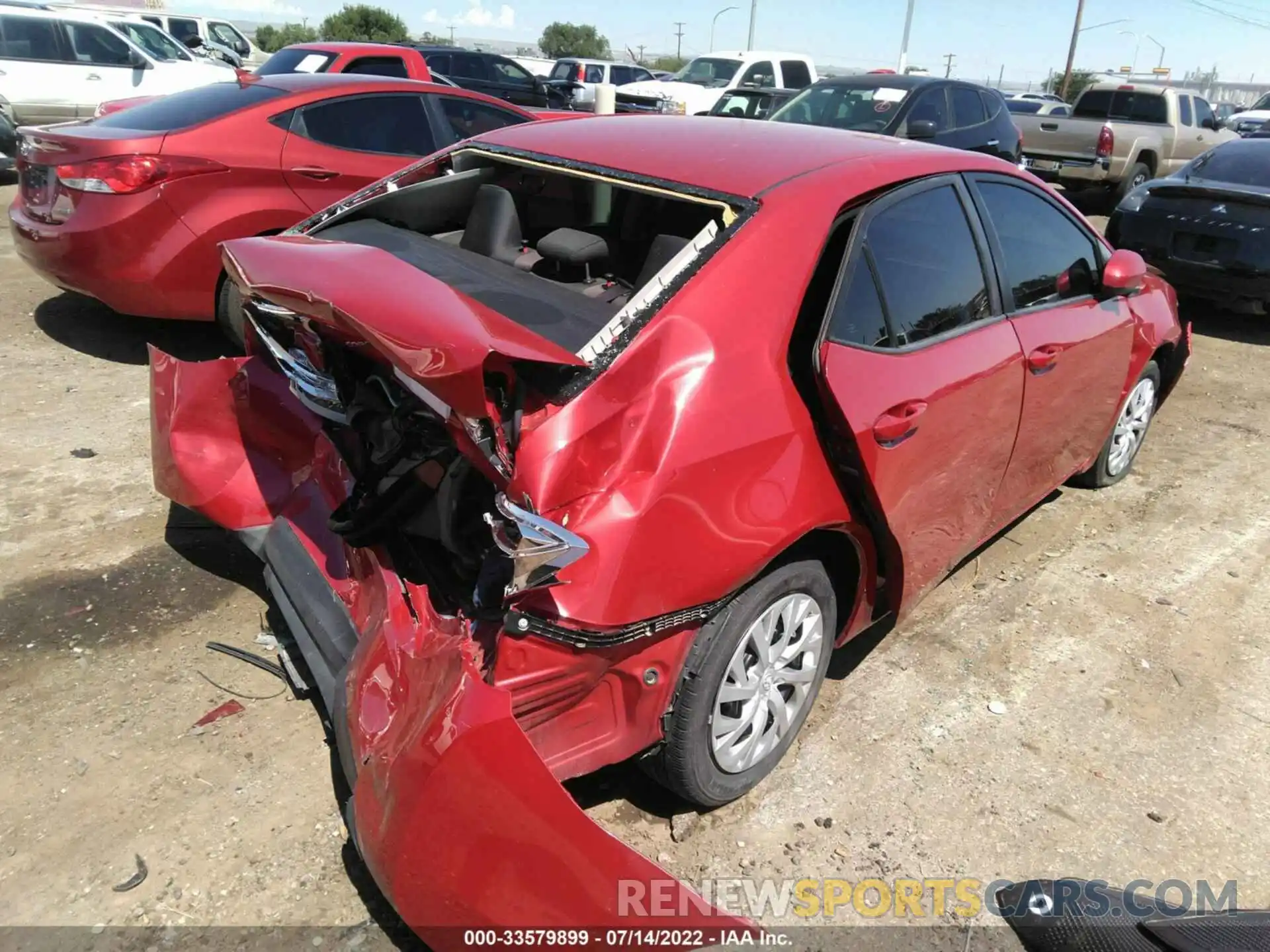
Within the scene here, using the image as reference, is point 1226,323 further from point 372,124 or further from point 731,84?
point 731,84

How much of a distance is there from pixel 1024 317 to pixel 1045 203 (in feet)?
2.24

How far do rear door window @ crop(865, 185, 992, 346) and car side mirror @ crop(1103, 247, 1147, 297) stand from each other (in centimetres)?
97

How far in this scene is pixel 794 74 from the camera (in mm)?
15711

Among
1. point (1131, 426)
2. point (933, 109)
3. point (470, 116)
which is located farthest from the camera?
point (933, 109)

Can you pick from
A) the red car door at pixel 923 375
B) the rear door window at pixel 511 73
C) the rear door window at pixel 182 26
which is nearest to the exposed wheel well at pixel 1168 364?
the red car door at pixel 923 375

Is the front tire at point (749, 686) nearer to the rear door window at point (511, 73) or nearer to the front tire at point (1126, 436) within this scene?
the front tire at point (1126, 436)

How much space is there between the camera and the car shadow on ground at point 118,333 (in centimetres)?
570

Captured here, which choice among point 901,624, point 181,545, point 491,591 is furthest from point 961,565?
point 181,545

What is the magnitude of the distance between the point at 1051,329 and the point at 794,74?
45.8 ft

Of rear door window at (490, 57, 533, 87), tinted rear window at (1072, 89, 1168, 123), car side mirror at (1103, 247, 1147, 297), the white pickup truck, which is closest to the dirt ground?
car side mirror at (1103, 247, 1147, 297)

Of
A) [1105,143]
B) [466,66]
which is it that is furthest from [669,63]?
[1105,143]

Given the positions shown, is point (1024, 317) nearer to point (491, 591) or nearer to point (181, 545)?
point (491, 591)

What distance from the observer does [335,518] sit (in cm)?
271

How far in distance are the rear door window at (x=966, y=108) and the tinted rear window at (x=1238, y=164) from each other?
8.16 ft
